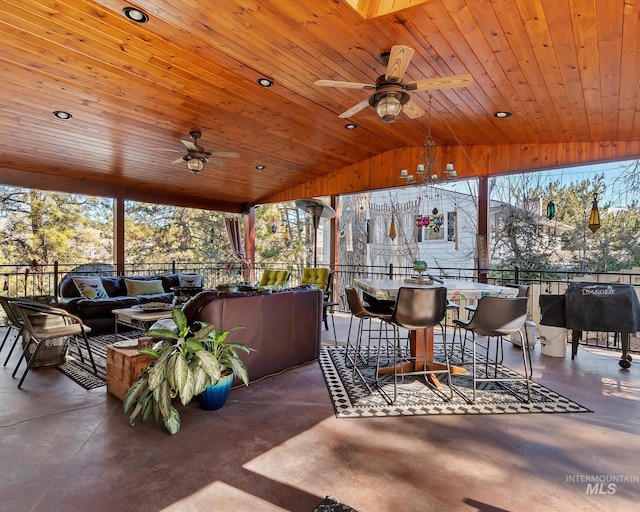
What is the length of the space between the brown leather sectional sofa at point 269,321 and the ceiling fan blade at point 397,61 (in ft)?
6.84

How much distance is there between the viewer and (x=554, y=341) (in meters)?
4.18

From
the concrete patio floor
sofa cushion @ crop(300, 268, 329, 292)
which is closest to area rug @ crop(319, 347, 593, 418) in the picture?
the concrete patio floor

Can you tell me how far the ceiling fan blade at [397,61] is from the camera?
2.39 metres

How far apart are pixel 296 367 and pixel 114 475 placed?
2.00 meters

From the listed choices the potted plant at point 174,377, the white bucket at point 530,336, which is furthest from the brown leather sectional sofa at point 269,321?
the white bucket at point 530,336

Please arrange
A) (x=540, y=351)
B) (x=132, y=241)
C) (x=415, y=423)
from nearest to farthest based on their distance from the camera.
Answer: (x=415, y=423)
(x=540, y=351)
(x=132, y=241)

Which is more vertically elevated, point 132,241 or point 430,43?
point 430,43

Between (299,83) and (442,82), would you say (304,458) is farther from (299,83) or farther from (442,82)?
(299,83)

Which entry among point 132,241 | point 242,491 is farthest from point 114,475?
point 132,241

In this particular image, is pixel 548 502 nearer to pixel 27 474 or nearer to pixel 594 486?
pixel 594 486

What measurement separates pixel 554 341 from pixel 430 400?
226 centimetres

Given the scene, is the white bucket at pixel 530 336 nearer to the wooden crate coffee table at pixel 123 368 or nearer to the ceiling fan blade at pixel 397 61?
the ceiling fan blade at pixel 397 61

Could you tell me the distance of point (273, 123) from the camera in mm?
5324
